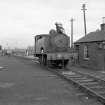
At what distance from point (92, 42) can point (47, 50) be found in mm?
4356

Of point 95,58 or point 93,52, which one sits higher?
point 93,52

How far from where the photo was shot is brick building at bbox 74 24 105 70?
59.2 feet

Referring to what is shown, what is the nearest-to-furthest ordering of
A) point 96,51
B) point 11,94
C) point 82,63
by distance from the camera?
point 11,94 < point 96,51 < point 82,63

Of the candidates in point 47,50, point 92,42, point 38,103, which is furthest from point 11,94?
point 92,42

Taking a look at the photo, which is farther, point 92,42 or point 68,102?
point 92,42

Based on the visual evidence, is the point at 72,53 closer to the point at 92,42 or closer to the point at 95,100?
the point at 92,42

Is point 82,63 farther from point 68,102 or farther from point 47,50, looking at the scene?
point 68,102

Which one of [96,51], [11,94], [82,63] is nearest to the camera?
[11,94]

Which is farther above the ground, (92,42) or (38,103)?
(92,42)

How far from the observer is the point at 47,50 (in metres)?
19.2

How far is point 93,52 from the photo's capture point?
19.1 meters

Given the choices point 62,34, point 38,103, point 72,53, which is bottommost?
point 38,103

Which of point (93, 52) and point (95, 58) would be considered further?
point (93, 52)

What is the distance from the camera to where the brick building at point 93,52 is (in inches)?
710
